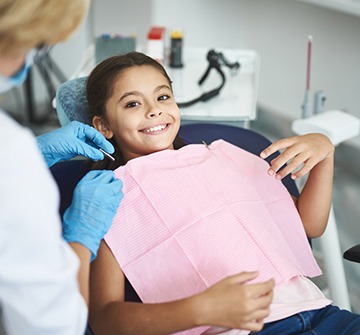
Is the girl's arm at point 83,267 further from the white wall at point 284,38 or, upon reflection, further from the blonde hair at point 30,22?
the white wall at point 284,38

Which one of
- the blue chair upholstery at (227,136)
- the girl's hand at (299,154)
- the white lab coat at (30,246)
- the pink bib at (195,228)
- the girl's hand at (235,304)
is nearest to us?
the white lab coat at (30,246)

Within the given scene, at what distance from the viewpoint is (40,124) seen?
3471mm

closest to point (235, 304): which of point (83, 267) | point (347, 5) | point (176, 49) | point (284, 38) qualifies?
point (83, 267)

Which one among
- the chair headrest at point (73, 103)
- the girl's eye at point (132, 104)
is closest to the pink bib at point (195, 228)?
the girl's eye at point (132, 104)

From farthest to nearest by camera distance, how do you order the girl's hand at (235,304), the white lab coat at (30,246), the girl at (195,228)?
the girl at (195,228) < the girl's hand at (235,304) < the white lab coat at (30,246)

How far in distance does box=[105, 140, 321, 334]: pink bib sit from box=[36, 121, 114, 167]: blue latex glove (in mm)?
82

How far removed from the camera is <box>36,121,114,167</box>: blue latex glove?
53.8 inches

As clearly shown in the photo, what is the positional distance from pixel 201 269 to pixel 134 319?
183 mm

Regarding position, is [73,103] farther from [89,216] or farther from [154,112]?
[89,216]

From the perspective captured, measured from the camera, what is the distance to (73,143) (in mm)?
1369

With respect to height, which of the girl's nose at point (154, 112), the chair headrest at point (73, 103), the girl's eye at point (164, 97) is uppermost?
the girl's eye at point (164, 97)

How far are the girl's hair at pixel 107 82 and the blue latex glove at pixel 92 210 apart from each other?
0.22m

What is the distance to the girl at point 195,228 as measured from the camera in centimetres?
109

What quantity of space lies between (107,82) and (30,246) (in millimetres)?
730
